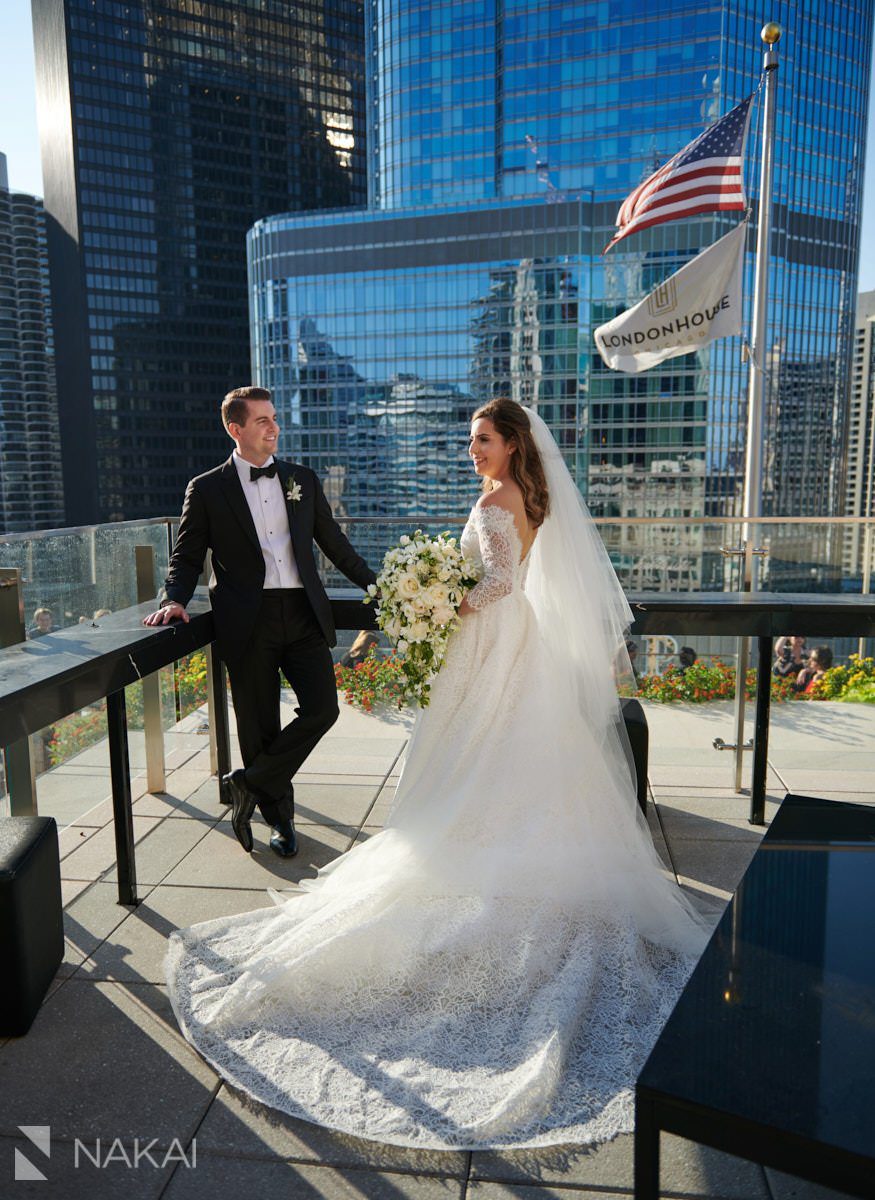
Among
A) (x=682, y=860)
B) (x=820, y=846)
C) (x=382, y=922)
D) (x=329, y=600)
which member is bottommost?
(x=682, y=860)

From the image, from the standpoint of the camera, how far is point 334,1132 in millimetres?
2219

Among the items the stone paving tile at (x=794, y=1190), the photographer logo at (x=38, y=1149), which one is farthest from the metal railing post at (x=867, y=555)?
the photographer logo at (x=38, y=1149)

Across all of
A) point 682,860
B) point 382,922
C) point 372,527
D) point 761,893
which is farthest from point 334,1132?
point 372,527

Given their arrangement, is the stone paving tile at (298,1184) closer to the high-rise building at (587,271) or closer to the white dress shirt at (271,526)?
the white dress shirt at (271,526)

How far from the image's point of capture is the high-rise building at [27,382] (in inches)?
4518

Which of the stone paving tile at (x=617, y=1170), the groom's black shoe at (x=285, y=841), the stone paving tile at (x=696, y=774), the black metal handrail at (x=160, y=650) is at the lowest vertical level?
the stone paving tile at (x=696, y=774)

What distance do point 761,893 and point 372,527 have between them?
4.69 m

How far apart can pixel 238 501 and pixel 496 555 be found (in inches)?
52.4

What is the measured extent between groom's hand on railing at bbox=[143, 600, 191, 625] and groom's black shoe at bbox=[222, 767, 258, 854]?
0.76 metres

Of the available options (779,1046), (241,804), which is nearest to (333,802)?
(241,804)

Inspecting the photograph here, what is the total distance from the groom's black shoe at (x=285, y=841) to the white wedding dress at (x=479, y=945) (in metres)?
0.63

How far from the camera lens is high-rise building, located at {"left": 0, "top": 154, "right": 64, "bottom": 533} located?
376ft

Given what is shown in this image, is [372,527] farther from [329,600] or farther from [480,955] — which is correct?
[480,955]

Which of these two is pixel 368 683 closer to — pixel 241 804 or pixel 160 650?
pixel 241 804
